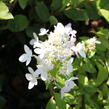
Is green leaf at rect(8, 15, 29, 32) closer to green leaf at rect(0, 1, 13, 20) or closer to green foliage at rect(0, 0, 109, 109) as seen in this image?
green foliage at rect(0, 0, 109, 109)

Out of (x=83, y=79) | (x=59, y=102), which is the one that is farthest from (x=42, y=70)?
(x=83, y=79)

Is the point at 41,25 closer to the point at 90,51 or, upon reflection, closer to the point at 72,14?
the point at 72,14

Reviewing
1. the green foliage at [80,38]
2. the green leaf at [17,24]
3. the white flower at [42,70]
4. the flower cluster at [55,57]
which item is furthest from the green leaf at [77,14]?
the white flower at [42,70]

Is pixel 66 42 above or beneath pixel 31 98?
above

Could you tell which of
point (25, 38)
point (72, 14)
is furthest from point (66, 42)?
point (25, 38)

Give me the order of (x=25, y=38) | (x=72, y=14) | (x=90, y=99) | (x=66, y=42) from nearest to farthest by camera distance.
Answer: (x=66, y=42)
(x=90, y=99)
(x=72, y=14)
(x=25, y=38)

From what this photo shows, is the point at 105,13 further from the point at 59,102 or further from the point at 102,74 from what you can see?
the point at 59,102

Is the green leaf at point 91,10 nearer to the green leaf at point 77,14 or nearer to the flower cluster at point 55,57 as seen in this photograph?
the green leaf at point 77,14

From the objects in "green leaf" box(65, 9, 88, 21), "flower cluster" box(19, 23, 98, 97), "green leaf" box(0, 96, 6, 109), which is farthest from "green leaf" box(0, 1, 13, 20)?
"green leaf" box(0, 96, 6, 109)
